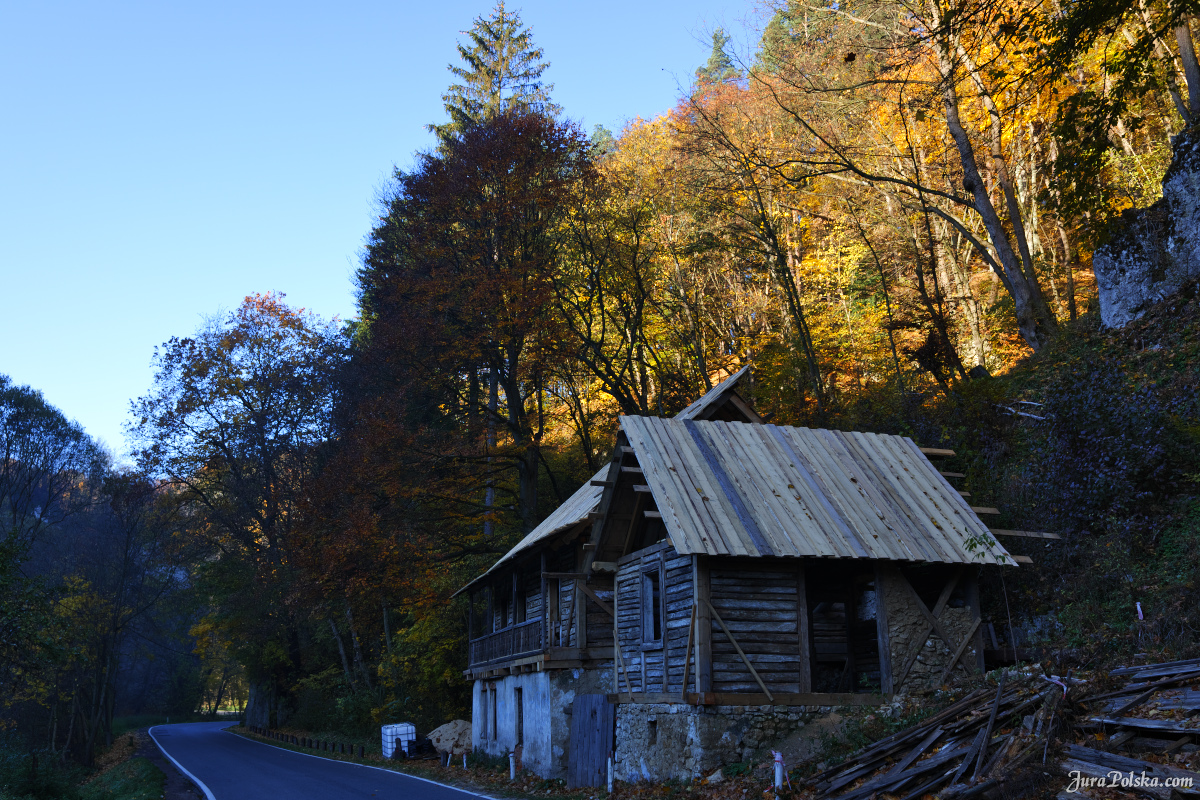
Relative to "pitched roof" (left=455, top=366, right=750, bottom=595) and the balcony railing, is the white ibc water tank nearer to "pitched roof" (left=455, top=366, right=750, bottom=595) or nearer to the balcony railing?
the balcony railing

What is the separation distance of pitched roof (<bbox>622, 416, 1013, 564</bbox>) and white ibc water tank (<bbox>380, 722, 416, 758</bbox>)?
17.6 meters

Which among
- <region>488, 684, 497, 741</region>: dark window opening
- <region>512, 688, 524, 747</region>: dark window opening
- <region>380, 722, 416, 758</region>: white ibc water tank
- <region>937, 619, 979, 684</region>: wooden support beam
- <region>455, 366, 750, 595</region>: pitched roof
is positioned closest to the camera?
<region>937, 619, 979, 684</region>: wooden support beam

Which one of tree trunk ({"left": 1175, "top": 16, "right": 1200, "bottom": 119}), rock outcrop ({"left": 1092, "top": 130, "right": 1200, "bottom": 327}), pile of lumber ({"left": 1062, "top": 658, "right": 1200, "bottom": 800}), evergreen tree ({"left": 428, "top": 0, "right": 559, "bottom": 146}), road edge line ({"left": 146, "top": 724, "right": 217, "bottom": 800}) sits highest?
evergreen tree ({"left": 428, "top": 0, "right": 559, "bottom": 146})

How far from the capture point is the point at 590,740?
57.5ft

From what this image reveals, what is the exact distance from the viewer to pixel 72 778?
915 inches

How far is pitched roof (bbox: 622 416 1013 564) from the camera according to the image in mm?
14883

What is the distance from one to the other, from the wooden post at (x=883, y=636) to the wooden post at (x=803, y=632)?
1246 millimetres

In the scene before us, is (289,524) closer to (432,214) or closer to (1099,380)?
(432,214)

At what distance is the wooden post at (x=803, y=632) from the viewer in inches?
590

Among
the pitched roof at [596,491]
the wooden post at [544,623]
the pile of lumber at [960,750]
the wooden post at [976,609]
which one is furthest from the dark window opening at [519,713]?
the pile of lumber at [960,750]

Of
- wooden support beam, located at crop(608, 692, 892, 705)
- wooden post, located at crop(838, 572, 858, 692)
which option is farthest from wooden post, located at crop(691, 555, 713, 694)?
wooden post, located at crop(838, 572, 858, 692)

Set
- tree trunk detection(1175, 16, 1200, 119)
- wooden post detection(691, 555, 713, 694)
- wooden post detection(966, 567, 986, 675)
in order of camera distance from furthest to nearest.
Answer: 1. tree trunk detection(1175, 16, 1200, 119)
2. wooden post detection(966, 567, 986, 675)
3. wooden post detection(691, 555, 713, 694)

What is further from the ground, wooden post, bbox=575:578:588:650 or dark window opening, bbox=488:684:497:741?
wooden post, bbox=575:578:588:650

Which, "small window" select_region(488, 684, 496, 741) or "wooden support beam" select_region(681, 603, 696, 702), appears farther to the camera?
"small window" select_region(488, 684, 496, 741)
